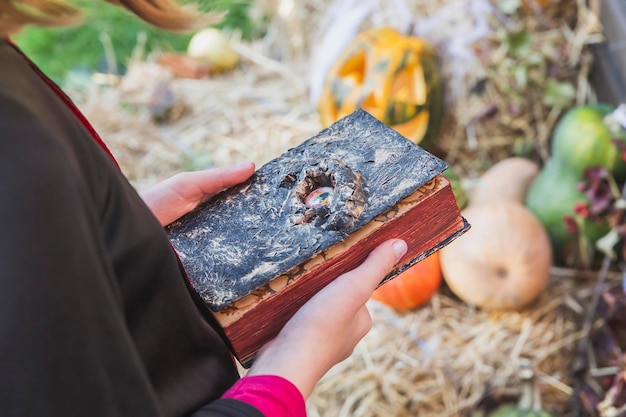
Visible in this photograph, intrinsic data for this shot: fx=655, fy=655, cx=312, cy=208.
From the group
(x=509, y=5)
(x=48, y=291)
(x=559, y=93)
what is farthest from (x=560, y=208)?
(x=48, y=291)

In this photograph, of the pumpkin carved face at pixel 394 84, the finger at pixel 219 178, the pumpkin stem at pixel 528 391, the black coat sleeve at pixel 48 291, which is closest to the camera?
the black coat sleeve at pixel 48 291

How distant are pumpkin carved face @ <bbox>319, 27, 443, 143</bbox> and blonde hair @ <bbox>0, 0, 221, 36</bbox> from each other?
1120 mm

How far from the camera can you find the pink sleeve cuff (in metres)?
0.68

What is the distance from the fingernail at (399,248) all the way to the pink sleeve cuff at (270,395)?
0.77ft

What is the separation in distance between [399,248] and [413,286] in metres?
0.93

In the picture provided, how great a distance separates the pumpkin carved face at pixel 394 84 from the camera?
82.3 inches

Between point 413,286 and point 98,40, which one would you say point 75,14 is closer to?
point 413,286

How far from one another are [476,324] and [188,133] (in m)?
1.52

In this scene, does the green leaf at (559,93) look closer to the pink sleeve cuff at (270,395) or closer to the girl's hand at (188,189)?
the girl's hand at (188,189)

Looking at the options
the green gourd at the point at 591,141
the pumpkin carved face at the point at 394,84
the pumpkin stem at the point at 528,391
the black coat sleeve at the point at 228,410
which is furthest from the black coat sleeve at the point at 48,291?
the pumpkin carved face at the point at 394,84

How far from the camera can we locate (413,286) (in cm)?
177

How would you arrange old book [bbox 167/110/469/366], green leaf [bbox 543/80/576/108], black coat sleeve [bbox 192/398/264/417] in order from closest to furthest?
black coat sleeve [bbox 192/398/264/417]
old book [bbox 167/110/469/366]
green leaf [bbox 543/80/576/108]

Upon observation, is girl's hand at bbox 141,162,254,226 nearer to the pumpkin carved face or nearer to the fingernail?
the fingernail

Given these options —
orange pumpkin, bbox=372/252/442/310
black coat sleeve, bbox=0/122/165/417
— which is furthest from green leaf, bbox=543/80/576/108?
black coat sleeve, bbox=0/122/165/417
